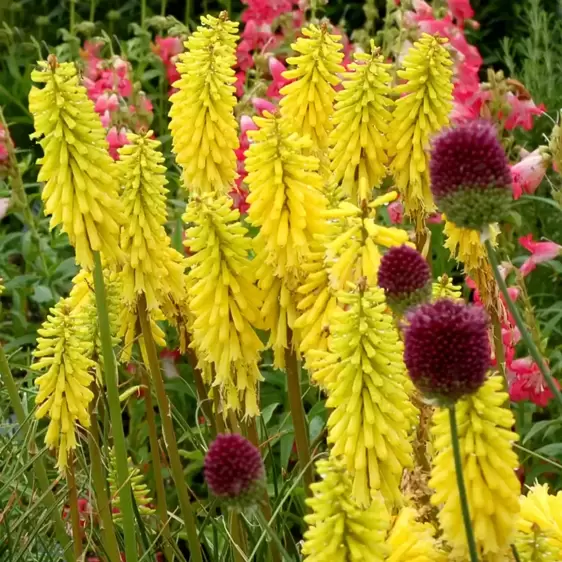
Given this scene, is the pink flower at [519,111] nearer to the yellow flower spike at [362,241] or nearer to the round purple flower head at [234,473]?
the yellow flower spike at [362,241]

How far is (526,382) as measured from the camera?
303cm

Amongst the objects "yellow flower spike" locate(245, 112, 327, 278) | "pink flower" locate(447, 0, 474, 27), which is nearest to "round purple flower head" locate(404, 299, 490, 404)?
"yellow flower spike" locate(245, 112, 327, 278)

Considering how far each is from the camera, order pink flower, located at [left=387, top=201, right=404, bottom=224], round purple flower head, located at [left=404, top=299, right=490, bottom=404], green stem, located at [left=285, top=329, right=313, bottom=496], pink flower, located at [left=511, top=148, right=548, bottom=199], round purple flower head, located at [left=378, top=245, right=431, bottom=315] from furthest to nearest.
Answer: pink flower, located at [left=387, top=201, right=404, bottom=224] < pink flower, located at [left=511, top=148, right=548, bottom=199] < green stem, located at [left=285, top=329, right=313, bottom=496] < round purple flower head, located at [left=378, top=245, right=431, bottom=315] < round purple flower head, located at [left=404, top=299, right=490, bottom=404]

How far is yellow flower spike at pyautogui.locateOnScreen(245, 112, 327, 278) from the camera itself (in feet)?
6.12

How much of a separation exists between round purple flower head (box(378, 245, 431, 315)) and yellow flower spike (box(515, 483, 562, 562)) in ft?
1.14

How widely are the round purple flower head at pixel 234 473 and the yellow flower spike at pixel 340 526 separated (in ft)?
0.24

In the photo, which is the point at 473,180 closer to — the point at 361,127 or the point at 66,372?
the point at 361,127

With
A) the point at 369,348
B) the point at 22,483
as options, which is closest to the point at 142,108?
the point at 22,483

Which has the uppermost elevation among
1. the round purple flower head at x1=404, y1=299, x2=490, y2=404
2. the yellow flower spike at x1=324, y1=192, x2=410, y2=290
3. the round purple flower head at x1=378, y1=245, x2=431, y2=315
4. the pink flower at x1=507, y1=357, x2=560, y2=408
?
the round purple flower head at x1=404, y1=299, x2=490, y2=404

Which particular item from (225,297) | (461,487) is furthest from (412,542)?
(225,297)

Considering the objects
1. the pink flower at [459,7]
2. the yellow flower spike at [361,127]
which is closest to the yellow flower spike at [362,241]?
the yellow flower spike at [361,127]

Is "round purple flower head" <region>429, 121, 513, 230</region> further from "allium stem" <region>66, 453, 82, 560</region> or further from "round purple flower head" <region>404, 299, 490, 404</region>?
"allium stem" <region>66, 453, 82, 560</region>

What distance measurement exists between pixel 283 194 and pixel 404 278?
455mm

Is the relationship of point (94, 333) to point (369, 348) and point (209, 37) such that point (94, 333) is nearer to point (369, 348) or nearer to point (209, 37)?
point (209, 37)
